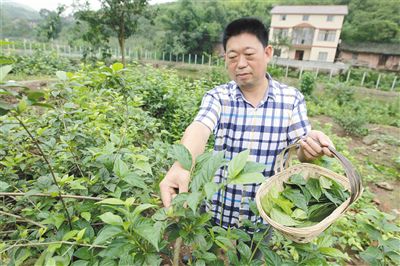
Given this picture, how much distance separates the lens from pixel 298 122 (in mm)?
1622

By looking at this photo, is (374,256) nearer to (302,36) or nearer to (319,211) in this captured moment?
(319,211)

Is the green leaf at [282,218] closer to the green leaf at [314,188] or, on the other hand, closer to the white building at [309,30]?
the green leaf at [314,188]

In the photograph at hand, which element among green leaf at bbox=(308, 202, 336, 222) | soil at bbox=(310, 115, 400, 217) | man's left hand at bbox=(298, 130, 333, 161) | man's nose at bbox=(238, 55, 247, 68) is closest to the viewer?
green leaf at bbox=(308, 202, 336, 222)

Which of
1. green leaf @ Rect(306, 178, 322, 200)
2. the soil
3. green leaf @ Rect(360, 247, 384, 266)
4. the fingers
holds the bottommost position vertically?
the soil

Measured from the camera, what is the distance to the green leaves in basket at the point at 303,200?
93 centimetres

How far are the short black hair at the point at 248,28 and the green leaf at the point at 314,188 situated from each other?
0.93m

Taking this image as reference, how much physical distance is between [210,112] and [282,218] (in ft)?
2.47

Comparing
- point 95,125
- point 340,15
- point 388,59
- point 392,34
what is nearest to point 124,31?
point 95,125

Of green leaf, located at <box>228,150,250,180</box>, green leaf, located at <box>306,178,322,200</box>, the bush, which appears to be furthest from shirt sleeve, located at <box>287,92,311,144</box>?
the bush

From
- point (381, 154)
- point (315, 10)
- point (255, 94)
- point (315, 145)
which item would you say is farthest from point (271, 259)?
point (315, 10)

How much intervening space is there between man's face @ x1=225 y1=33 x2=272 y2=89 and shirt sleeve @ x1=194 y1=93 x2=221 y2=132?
0.20m

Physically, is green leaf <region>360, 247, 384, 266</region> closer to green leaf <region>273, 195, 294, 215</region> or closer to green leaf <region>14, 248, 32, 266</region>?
green leaf <region>273, 195, 294, 215</region>

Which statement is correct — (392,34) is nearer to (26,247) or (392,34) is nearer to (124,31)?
(124,31)

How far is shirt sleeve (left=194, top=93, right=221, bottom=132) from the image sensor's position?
1392 mm
